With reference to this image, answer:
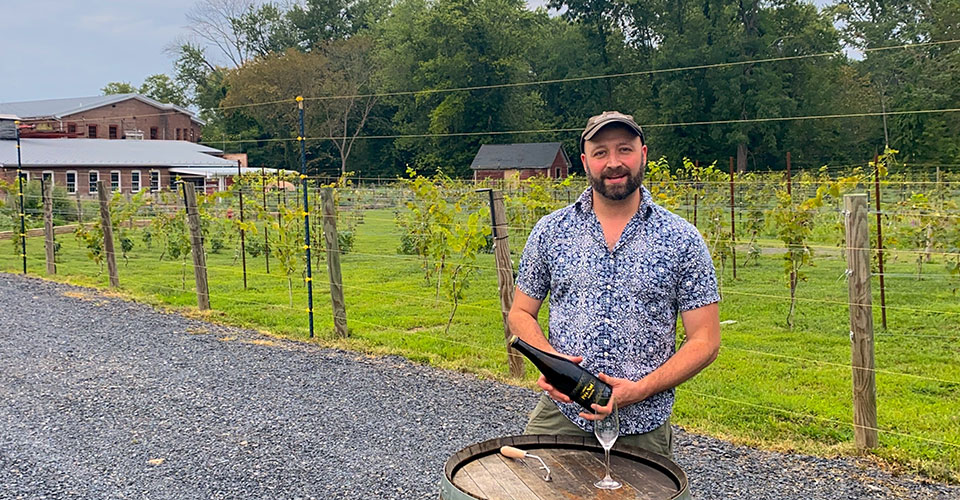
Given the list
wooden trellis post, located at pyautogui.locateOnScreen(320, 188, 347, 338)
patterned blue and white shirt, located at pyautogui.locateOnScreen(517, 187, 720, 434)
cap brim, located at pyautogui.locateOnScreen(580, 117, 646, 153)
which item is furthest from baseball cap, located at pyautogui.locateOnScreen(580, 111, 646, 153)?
wooden trellis post, located at pyautogui.locateOnScreen(320, 188, 347, 338)

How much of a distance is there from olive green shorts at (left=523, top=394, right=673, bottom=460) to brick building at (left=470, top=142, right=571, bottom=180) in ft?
151

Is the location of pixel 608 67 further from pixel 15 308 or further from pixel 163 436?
pixel 163 436

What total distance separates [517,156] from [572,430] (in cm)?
4788

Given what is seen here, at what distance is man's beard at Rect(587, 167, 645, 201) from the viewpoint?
9.14ft

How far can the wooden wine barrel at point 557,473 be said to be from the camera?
2402 mm

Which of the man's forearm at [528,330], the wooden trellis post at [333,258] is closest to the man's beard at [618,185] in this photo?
the man's forearm at [528,330]

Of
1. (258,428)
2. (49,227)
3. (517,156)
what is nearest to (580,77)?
(517,156)

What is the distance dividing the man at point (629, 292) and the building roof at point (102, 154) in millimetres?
37035

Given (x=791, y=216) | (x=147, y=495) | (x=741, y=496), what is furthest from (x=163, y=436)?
(x=791, y=216)

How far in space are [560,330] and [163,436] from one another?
145 inches

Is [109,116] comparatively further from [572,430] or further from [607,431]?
[607,431]

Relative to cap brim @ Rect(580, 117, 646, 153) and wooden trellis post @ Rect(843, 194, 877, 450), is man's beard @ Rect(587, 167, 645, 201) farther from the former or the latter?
wooden trellis post @ Rect(843, 194, 877, 450)

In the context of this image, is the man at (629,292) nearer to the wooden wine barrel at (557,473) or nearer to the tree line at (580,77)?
the wooden wine barrel at (557,473)

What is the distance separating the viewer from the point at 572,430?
9.54 ft
